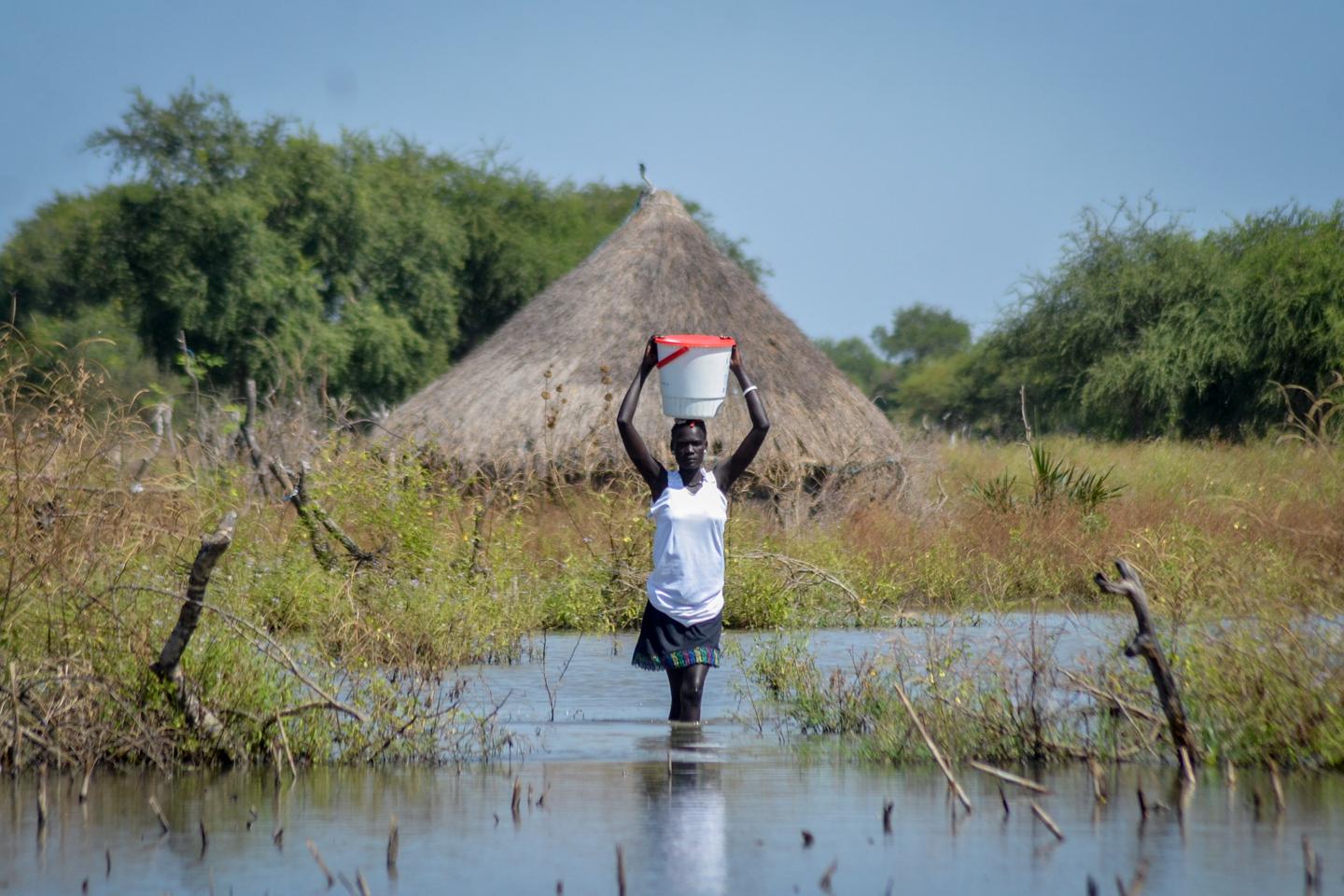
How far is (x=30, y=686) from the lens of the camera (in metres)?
7.12

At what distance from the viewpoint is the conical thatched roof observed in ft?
63.6

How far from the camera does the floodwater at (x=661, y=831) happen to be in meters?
5.39

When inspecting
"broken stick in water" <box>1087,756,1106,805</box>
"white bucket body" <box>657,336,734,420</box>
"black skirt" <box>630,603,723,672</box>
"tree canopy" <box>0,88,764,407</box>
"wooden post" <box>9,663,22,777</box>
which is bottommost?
"broken stick in water" <box>1087,756,1106,805</box>

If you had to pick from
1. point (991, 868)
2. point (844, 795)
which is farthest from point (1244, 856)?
point (844, 795)

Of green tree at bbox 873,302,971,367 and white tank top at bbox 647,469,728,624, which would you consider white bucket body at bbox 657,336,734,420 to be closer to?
white tank top at bbox 647,469,728,624

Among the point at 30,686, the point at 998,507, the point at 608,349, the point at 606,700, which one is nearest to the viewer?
the point at 30,686

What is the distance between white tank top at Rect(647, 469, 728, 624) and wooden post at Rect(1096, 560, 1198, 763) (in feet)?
6.57

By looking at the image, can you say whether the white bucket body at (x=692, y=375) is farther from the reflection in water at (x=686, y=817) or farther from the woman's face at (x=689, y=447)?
the reflection in water at (x=686, y=817)

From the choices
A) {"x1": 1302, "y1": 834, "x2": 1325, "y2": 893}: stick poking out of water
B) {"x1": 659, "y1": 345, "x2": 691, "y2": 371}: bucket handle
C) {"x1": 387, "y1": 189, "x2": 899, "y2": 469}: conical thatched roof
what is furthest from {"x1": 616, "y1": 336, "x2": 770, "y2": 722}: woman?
{"x1": 387, "y1": 189, "x2": 899, "y2": 469}: conical thatched roof

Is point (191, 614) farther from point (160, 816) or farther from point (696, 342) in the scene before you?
point (696, 342)

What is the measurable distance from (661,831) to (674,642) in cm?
212

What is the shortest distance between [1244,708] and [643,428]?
12.8 metres

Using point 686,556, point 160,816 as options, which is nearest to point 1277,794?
point 686,556

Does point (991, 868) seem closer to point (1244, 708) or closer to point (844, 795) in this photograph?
point (844, 795)
